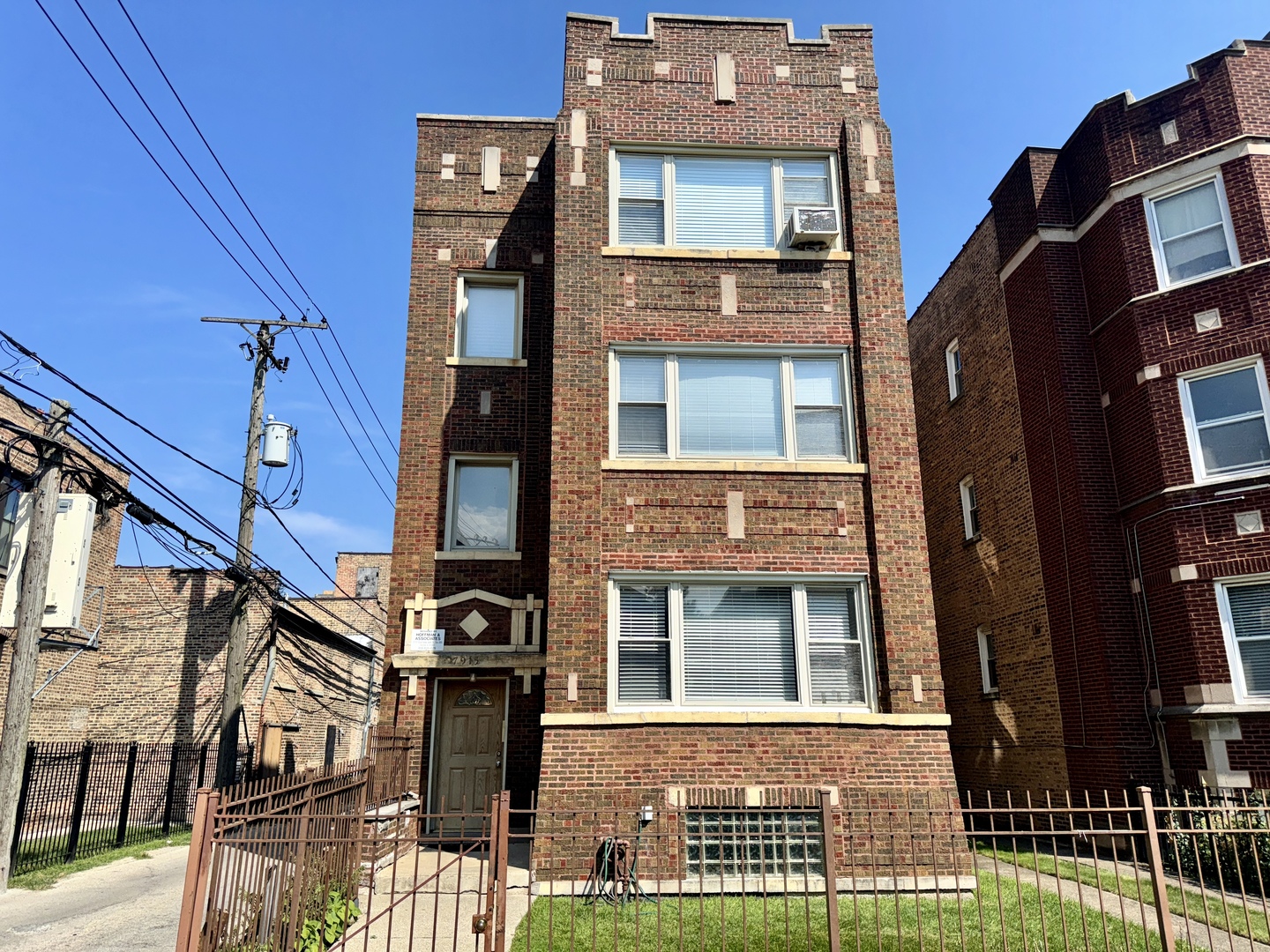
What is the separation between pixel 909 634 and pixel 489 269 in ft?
28.2

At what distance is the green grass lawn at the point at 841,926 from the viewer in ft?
24.7

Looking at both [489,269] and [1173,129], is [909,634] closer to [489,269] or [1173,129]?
[489,269]

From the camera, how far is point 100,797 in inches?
663

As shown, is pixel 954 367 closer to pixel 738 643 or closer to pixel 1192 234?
pixel 1192 234

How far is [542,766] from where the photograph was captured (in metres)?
10.5

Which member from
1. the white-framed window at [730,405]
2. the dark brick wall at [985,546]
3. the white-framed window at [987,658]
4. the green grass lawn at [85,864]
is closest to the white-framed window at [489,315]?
the white-framed window at [730,405]

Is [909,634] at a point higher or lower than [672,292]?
lower

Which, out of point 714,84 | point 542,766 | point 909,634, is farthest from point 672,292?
point 542,766

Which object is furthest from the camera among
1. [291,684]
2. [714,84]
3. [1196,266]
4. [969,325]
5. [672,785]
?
[291,684]

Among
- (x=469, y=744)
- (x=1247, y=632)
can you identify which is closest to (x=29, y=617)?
(x=469, y=744)

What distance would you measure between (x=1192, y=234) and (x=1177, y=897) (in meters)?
9.81

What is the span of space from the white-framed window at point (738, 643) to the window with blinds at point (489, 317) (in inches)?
203

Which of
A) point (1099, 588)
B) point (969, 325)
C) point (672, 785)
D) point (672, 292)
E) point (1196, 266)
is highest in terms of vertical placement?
point (969, 325)

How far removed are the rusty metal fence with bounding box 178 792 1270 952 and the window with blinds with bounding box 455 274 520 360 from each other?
283 inches
